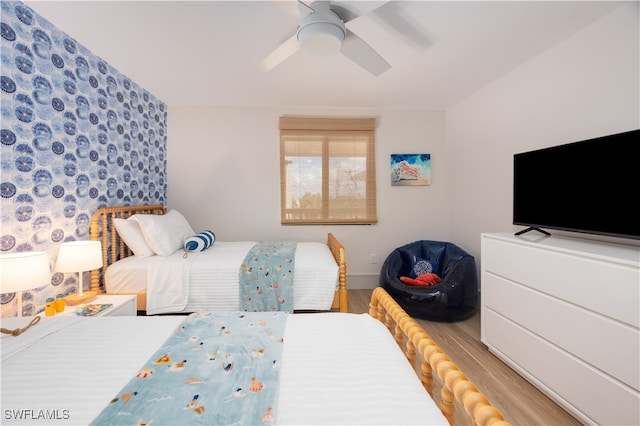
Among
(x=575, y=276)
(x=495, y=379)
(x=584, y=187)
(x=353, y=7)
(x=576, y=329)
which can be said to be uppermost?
(x=353, y=7)

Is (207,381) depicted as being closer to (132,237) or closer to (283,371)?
(283,371)

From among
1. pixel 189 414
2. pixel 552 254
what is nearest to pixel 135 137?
pixel 189 414

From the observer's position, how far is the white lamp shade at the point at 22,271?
128cm

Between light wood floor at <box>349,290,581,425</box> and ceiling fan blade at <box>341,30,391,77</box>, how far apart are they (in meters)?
2.24

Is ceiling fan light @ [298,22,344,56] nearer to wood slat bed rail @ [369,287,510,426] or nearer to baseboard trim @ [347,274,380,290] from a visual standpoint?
wood slat bed rail @ [369,287,510,426]

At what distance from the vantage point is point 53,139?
1.86 m

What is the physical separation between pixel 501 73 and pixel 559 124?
855 millimetres

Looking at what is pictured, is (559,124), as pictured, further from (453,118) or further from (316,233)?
(316,233)

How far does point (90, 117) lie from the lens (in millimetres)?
2176

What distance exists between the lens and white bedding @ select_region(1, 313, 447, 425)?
2.28ft

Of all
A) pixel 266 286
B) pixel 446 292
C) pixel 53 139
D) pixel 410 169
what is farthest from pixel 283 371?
pixel 410 169

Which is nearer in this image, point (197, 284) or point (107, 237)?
point (197, 284)

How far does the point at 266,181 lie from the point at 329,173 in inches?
34.4

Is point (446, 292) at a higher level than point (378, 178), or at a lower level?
lower
